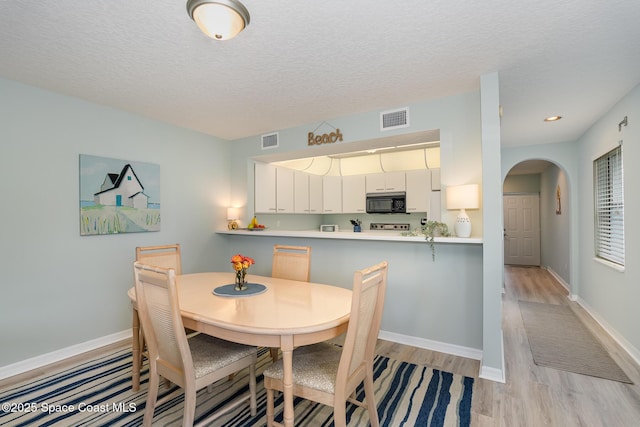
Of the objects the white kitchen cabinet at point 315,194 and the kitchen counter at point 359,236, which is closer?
the kitchen counter at point 359,236

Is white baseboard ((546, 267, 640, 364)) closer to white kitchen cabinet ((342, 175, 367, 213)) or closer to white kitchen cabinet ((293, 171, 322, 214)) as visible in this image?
white kitchen cabinet ((342, 175, 367, 213))

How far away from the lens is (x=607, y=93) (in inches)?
115

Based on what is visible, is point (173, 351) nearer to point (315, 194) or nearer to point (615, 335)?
point (315, 194)

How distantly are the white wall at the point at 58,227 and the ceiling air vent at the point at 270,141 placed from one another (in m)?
1.17

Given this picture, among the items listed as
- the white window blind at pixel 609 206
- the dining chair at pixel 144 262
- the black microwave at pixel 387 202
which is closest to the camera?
the dining chair at pixel 144 262

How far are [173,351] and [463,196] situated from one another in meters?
2.43

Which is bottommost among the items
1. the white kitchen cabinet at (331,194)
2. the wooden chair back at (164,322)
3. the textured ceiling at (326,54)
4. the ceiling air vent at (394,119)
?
the wooden chair back at (164,322)

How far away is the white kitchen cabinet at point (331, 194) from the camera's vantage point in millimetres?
5629

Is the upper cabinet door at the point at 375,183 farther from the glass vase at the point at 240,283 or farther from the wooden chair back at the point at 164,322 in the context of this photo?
the wooden chair back at the point at 164,322

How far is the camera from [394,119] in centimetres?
319

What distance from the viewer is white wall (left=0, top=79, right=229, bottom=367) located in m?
2.59

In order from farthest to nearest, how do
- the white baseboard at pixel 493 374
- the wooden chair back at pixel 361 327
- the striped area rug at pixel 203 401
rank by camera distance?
the white baseboard at pixel 493 374, the striped area rug at pixel 203 401, the wooden chair back at pixel 361 327

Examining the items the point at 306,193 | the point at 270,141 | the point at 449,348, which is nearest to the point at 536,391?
the point at 449,348

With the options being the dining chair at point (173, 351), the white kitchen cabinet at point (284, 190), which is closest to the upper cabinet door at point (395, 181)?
the white kitchen cabinet at point (284, 190)
